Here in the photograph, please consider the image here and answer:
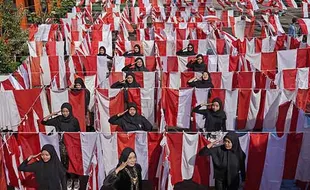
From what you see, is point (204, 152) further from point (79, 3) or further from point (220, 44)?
point (79, 3)

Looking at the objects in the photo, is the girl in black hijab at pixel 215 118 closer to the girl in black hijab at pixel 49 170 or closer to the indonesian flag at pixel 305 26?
the girl in black hijab at pixel 49 170

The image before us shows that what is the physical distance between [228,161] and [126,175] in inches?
67.2

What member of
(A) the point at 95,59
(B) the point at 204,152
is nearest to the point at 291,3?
(A) the point at 95,59

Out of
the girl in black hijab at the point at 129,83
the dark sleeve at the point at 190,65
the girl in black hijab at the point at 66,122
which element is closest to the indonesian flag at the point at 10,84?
the girl in black hijab at the point at 129,83

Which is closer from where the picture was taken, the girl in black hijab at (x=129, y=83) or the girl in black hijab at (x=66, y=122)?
the girl in black hijab at (x=66, y=122)

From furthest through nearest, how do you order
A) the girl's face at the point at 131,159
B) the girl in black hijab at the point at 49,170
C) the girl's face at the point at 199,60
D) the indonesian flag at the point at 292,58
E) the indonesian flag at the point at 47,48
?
the indonesian flag at the point at 47,48 → the indonesian flag at the point at 292,58 → the girl's face at the point at 199,60 → the girl in black hijab at the point at 49,170 → the girl's face at the point at 131,159

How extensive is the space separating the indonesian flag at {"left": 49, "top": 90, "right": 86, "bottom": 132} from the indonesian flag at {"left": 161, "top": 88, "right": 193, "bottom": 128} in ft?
6.35

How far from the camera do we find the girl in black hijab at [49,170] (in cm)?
698

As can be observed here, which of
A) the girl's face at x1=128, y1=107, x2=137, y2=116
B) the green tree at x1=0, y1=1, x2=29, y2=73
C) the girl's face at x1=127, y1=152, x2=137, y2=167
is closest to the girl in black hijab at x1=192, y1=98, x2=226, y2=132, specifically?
the girl's face at x1=128, y1=107, x2=137, y2=116

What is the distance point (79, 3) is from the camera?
24953mm

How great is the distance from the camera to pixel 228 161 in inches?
279

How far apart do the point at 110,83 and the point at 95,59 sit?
2.39 m

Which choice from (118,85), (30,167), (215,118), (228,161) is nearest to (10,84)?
(118,85)

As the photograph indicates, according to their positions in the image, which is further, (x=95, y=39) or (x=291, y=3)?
(x=291, y=3)
